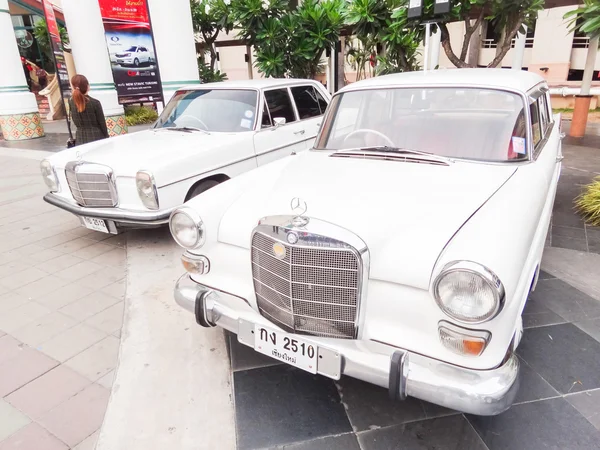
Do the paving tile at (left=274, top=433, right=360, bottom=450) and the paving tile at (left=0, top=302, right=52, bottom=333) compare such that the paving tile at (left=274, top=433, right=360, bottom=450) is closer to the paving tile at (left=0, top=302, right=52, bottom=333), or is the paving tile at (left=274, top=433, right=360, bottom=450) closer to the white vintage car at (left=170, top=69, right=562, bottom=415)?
the white vintage car at (left=170, top=69, right=562, bottom=415)

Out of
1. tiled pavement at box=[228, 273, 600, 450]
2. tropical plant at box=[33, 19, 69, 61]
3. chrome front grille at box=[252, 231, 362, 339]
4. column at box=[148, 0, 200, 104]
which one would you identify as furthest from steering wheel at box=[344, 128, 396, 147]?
tropical plant at box=[33, 19, 69, 61]

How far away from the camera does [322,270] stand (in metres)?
2.08

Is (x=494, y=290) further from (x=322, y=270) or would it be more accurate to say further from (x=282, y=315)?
(x=282, y=315)

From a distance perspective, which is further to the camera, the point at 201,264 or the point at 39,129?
the point at 39,129

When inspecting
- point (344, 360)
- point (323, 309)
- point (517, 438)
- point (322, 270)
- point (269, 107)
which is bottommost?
point (517, 438)

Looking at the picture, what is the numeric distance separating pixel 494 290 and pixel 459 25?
1983cm

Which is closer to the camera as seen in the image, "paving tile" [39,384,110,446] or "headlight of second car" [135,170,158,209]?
"paving tile" [39,384,110,446]

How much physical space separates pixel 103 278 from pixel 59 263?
739mm

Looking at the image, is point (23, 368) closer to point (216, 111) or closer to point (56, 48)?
point (216, 111)

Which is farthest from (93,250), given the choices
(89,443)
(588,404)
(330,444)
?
(588,404)

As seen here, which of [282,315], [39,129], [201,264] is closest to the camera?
[282,315]

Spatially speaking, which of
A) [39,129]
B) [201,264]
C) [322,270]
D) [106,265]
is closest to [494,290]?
[322,270]

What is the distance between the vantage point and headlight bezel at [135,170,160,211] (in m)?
4.09

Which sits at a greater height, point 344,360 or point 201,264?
point 201,264
